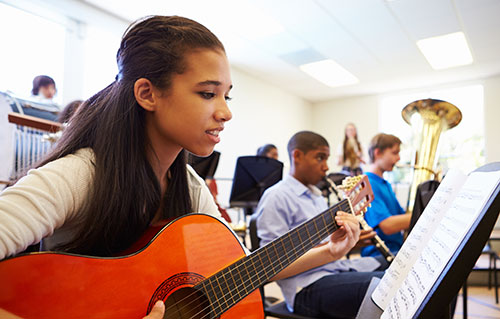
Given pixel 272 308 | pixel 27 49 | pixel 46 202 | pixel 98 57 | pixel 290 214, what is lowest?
pixel 272 308

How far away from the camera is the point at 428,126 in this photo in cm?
282

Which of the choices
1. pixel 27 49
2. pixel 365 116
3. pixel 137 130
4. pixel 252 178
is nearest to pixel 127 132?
pixel 137 130

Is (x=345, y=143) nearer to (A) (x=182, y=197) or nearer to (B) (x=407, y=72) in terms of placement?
(B) (x=407, y=72)

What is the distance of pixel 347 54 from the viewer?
270 inches

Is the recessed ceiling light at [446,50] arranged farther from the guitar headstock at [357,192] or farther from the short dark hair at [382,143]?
the guitar headstock at [357,192]

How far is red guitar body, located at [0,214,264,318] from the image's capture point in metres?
0.70

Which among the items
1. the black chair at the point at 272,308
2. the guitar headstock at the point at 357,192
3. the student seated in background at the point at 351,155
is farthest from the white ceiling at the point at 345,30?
the guitar headstock at the point at 357,192

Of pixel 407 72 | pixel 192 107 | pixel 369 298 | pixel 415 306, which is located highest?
pixel 407 72

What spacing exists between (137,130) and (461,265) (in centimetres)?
83

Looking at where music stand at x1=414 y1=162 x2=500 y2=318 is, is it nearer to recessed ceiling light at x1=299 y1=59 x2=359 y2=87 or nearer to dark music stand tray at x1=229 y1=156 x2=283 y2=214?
dark music stand tray at x1=229 y1=156 x2=283 y2=214

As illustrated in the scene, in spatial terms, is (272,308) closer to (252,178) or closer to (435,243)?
(435,243)

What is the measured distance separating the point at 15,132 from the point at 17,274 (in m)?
1.55

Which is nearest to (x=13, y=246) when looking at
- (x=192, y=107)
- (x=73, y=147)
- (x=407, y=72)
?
(x=73, y=147)

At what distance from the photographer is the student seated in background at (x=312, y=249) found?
1.46m
